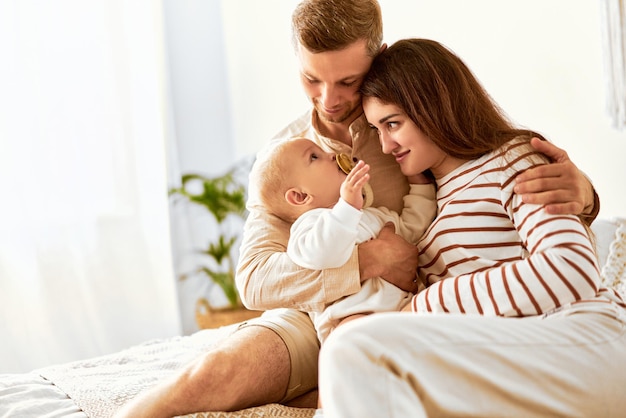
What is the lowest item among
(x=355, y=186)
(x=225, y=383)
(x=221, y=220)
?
(x=221, y=220)

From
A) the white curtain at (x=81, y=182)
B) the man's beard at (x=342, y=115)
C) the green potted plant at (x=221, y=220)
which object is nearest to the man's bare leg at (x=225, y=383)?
the man's beard at (x=342, y=115)

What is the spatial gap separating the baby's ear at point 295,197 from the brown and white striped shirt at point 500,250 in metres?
0.29

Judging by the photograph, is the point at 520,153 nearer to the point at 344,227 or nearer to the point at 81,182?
the point at 344,227

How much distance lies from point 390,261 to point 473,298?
0.25 metres

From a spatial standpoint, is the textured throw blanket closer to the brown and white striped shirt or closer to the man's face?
the brown and white striped shirt

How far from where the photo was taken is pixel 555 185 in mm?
1518

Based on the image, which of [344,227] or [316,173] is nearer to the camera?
[344,227]

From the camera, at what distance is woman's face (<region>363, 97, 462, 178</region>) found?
5.68 ft

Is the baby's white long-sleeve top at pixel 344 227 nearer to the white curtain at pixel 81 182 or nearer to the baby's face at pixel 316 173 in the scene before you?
the baby's face at pixel 316 173

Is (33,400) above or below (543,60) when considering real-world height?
below

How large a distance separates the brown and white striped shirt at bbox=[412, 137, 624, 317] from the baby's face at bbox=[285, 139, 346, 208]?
0.24m

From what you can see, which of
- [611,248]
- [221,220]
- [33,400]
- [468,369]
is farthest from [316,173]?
[221,220]

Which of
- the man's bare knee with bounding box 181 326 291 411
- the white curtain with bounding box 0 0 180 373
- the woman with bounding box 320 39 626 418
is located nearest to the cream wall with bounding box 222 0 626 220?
the woman with bounding box 320 39 626 418

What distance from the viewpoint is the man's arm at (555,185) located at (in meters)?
1.47
